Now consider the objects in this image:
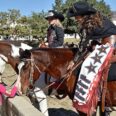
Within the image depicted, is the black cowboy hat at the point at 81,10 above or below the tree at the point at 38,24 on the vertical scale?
above

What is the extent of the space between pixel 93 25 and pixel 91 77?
751 millimetres

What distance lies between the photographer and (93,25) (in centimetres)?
552

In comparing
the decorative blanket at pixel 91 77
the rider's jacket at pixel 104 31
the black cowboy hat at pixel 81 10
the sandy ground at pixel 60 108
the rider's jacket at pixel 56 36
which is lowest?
the sandy ground at pixel 60 108

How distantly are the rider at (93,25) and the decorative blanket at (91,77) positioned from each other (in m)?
0.15

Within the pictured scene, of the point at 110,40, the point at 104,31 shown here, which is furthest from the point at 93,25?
the point at 110,40

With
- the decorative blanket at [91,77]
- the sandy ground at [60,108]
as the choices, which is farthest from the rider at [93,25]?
the sandy ground at [60,108]

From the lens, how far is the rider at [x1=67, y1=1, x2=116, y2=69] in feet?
18.1

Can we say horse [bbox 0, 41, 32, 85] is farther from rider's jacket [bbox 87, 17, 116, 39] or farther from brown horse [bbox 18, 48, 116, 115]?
rider's jacket [bbox 87, 17, 116, 39]

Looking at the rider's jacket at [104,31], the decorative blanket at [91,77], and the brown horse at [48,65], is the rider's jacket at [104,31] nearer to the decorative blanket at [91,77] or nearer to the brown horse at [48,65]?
the decorative blanket at [91,77]

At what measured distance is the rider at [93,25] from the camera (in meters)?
5.51

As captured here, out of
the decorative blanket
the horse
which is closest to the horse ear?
the horse

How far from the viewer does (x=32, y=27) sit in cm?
7012

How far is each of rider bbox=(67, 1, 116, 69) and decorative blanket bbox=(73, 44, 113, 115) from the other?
0.15 metres

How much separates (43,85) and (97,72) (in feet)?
6.90
